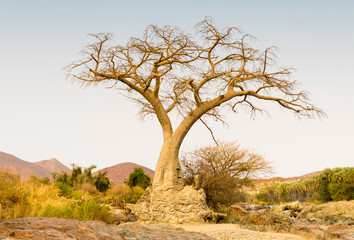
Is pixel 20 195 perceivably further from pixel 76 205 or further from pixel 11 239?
pixel 11 239

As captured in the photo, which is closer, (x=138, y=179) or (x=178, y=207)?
(x=178, y=207)

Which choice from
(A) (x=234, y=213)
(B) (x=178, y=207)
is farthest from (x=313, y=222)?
(B) (x=178, y=207)

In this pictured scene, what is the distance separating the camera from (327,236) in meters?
7.67

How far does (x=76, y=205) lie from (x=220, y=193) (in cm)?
648

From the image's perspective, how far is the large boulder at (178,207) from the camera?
38.8 ft

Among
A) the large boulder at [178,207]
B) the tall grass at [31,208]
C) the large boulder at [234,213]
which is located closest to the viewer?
the tall grass at [31,208]

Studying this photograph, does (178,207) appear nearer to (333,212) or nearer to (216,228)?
(216,228)

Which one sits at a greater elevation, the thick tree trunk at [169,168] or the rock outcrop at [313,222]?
the thick tree trunk at [169,168]

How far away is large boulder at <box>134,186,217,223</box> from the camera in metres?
11.8

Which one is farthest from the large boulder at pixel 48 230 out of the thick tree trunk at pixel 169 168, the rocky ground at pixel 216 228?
the thick tree trunk at pixel 169 168

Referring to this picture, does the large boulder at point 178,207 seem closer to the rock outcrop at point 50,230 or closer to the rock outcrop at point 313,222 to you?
the rock outcrop at point 313,222

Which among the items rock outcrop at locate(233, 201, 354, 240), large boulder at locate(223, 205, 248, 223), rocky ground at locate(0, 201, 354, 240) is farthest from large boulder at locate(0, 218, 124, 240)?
large boulder at locate(223, 205, 248, 223)

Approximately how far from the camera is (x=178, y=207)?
12.0 metres

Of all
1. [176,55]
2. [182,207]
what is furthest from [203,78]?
[182,207]
